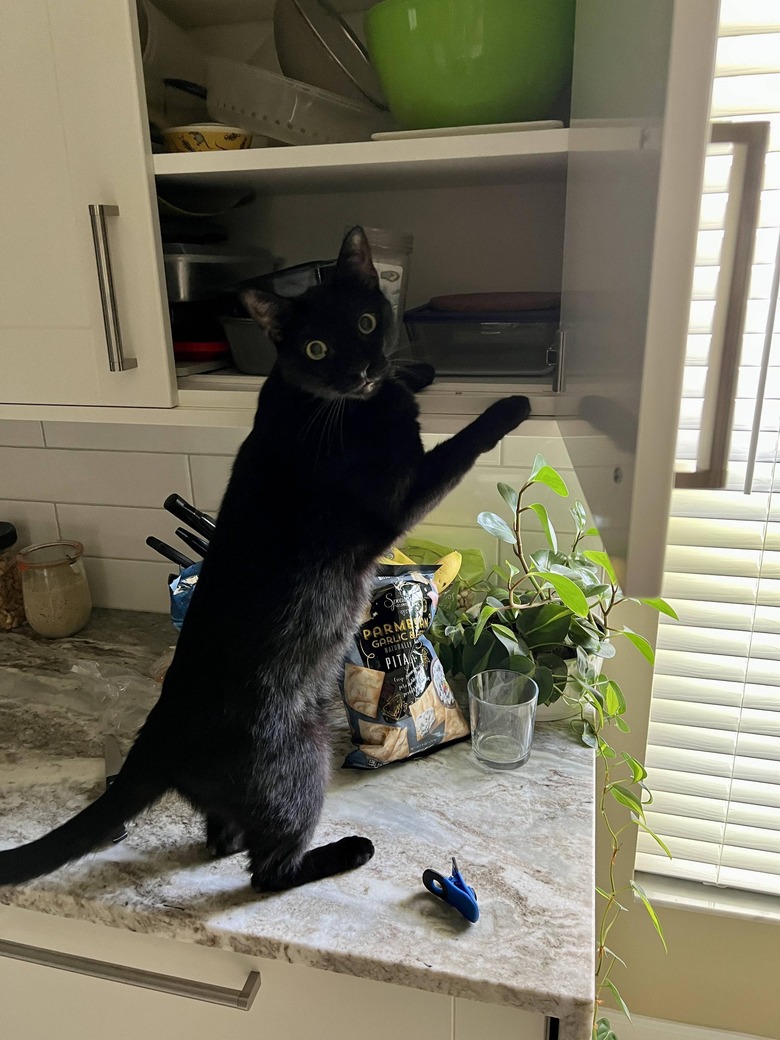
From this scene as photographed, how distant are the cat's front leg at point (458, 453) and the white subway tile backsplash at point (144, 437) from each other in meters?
0.48

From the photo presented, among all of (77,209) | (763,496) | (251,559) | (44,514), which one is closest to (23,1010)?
(251,559)

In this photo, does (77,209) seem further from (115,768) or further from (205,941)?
(205,941)

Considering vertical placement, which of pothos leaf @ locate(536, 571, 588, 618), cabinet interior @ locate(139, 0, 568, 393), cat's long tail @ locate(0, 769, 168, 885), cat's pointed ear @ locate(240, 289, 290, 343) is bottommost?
cat's long tail @ locate(0, 769, 168, 885)

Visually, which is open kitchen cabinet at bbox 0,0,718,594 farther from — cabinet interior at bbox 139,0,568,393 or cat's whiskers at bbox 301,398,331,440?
cat's whiskers at bbox 301,398,331,440

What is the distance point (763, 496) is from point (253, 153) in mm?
846

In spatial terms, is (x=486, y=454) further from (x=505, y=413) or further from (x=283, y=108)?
(x=283, y=108)

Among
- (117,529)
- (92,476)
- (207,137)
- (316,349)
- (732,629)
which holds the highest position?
(207,137)

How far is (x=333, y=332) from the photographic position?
822mm

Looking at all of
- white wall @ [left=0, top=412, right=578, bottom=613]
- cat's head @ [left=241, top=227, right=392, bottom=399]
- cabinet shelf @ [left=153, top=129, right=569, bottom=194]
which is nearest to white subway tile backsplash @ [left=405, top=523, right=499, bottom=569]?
white wall @ [left=0, top=412, right=578, bottom=613]

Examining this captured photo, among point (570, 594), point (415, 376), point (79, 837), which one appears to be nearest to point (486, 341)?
point (415, 376)

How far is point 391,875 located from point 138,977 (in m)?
0.31

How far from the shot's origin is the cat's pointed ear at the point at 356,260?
0.83 meters

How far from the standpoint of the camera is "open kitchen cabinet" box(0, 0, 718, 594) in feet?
1.27

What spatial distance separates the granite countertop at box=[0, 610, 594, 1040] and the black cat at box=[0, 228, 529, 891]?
0.13 ft
